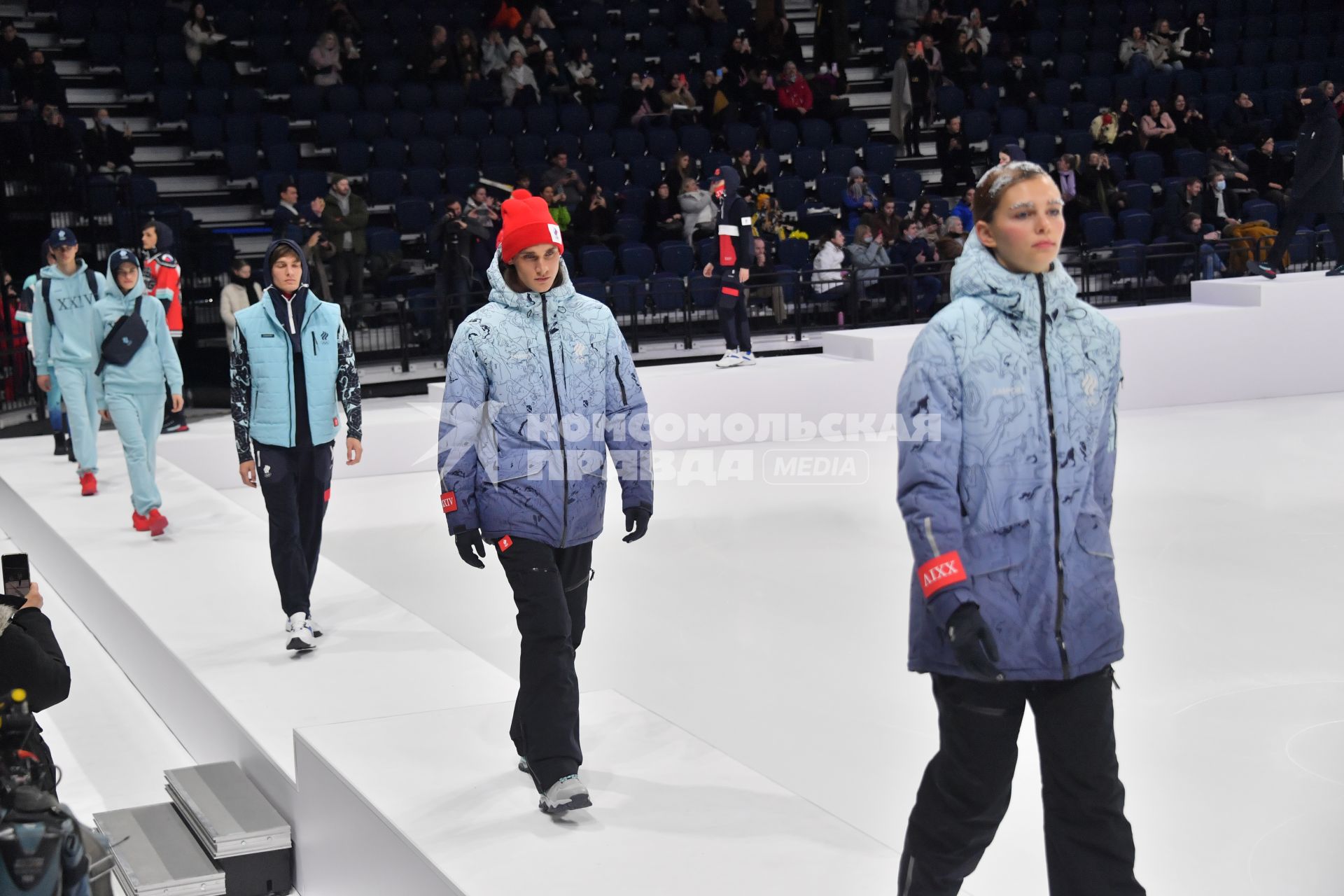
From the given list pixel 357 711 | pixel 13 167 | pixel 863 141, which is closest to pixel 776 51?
pixel 863 141

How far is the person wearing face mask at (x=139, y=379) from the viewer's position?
7.28 m

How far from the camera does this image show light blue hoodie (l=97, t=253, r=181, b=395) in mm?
7387

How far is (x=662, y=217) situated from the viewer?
14867 millimetres

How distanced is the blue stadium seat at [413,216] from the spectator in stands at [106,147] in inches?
99.7

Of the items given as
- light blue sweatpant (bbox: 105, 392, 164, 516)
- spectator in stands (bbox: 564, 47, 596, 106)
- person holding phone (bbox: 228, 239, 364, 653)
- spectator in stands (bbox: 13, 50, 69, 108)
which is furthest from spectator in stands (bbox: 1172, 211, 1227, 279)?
spectator in stands (bbox: 13, 50, 69, 108)

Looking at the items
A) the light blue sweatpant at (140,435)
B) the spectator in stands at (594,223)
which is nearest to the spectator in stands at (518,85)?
the spectator in stands at (594,223)

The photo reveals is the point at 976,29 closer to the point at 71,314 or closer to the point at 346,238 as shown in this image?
the point at 346,238

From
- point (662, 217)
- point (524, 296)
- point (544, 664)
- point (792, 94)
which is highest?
point (792, 94)

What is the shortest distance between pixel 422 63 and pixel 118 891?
1334 centimetres

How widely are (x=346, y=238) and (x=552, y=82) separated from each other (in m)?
4.31

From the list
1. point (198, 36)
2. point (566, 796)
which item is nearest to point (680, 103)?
point (198, 36)

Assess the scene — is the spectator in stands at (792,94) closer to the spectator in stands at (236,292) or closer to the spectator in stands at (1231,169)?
the spectator in stands at (1231,169)

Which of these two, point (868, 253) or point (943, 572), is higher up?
point (868, 253)

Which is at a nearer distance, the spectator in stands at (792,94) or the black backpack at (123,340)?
the black backpack at (123,340)
